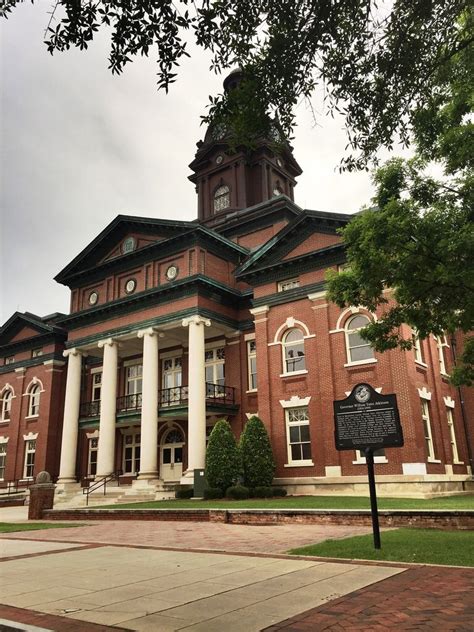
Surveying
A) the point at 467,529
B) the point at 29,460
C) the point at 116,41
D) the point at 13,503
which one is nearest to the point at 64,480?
the point at 13,503

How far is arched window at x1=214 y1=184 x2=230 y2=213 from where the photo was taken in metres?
40.2

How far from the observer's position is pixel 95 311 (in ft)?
108

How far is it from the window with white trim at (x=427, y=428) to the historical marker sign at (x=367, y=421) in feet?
46.5

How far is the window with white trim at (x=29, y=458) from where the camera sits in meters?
36.9

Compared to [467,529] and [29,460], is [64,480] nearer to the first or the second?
[29,460]

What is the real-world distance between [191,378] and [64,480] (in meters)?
11.2

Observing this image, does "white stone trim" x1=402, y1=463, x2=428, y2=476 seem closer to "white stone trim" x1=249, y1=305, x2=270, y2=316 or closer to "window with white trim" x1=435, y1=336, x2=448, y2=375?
"window with white trim" x1=435, y1=336, x2=448, y2=375

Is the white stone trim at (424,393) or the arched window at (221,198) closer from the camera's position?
the white stone trim at (424,393)

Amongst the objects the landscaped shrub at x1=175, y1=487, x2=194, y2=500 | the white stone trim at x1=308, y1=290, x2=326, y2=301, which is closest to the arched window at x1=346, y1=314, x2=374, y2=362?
the white stone trim at x1=308, y1=290, x2=326, y2=301

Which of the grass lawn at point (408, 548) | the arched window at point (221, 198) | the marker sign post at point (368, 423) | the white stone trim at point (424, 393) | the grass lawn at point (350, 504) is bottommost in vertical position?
the grass lawn at point (408, 548)

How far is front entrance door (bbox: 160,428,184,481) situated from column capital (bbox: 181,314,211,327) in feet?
23.9

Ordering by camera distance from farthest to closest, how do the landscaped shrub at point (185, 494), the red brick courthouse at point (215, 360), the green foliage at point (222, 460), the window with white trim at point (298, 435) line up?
the landscaped shrub at point (185, 494), the window with white trim at point (298, 435), the red brick courthouse at point (215, 360), the green foliage at point (222, 460)

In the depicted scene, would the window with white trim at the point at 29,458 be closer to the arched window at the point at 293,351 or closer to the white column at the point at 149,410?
the white column at the point at 149,410

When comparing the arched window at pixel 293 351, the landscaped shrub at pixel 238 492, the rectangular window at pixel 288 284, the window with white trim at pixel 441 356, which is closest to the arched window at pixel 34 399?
the arched window at pixel 293 351
